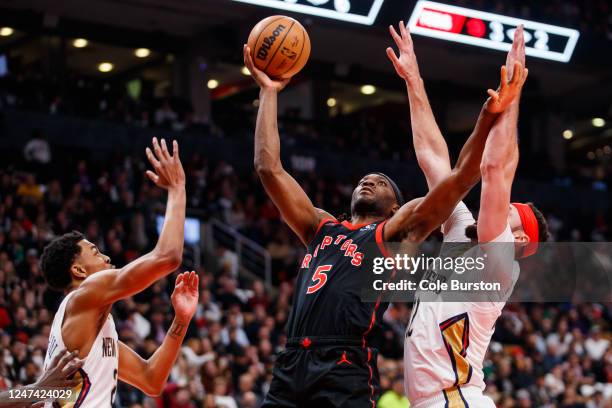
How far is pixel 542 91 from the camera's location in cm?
2762

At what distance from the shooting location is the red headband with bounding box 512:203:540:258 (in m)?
5.00

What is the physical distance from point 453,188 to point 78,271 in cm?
199

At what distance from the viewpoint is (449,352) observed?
16.3 feet

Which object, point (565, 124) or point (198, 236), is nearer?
point (198, 236)

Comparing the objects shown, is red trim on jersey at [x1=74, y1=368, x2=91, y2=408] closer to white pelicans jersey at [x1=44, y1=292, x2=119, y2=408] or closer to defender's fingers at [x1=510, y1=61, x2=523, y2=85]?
white pelicans jersey at [x1=44, y1=292, x2=119, y2=408]

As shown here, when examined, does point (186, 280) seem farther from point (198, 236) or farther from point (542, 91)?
point (542, 91)

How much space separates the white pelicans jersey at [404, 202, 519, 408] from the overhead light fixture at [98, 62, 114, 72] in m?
21.2

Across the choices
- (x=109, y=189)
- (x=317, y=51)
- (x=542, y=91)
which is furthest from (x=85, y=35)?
(x=542, y=91)

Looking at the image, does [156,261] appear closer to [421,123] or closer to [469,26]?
[421,123]

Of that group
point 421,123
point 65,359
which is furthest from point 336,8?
point 65,359

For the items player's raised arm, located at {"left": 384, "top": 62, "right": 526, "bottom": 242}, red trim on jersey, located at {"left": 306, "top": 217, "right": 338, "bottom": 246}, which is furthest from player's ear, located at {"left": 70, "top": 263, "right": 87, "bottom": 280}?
player's raised arm, located at {"left": 384, "top": 62, "right": 526, "bottom": 242}

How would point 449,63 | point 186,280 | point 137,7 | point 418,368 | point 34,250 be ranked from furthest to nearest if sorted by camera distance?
point 449,63 → point 137,7 → point 34,250 → point 186,280 → point 418,368

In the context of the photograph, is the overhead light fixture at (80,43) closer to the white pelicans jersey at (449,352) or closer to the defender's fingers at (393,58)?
the defender's fingers at (393,58)

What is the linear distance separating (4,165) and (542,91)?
624 inches
